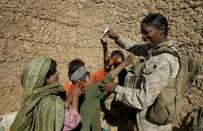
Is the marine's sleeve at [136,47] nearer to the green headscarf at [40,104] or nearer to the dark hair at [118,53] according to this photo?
the dark hair at [118,53]

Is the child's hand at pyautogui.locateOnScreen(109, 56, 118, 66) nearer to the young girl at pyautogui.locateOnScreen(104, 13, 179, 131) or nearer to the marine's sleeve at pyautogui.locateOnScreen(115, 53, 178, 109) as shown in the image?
the young girl at pyautogui.locateOnScreen(104, 13, 179, 131)

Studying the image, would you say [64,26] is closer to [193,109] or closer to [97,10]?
[97,10]

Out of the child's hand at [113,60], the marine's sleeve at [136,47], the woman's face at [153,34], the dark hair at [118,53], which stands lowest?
the child's hand at [113,60]

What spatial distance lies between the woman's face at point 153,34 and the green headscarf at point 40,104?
2.76 feet

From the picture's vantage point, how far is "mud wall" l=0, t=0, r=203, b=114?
4.03 metres

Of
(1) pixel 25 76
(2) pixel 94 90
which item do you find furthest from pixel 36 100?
(2) pixel 94 90

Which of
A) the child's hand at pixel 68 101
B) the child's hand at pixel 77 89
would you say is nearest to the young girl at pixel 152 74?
the child's hand at pixel 77 89

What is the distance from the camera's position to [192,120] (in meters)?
3.92

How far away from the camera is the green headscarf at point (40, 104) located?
8.63 ft

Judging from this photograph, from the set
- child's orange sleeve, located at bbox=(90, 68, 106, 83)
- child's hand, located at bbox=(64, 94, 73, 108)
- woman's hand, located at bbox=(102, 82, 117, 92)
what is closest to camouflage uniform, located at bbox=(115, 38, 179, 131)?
woman's hand, located at bbox=(102, 82, 117, 92)

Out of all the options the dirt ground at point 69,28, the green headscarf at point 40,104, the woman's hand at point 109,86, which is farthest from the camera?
the dirt ground at point 69,28

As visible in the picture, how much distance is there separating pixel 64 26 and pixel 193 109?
6.45 feet

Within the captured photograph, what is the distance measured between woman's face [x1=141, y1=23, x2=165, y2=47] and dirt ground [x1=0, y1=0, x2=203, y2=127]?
47.0 inches

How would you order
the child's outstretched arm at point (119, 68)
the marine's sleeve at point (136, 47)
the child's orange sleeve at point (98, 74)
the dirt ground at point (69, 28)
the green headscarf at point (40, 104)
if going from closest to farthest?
the green headscarf at point (40, 104) → the child's outstretched arm at point (119, 68) → the marine's sleeve at point (136, 47) → the dirt ground at point (69, 28) → the child's orange sleeve at point (98, 74)
